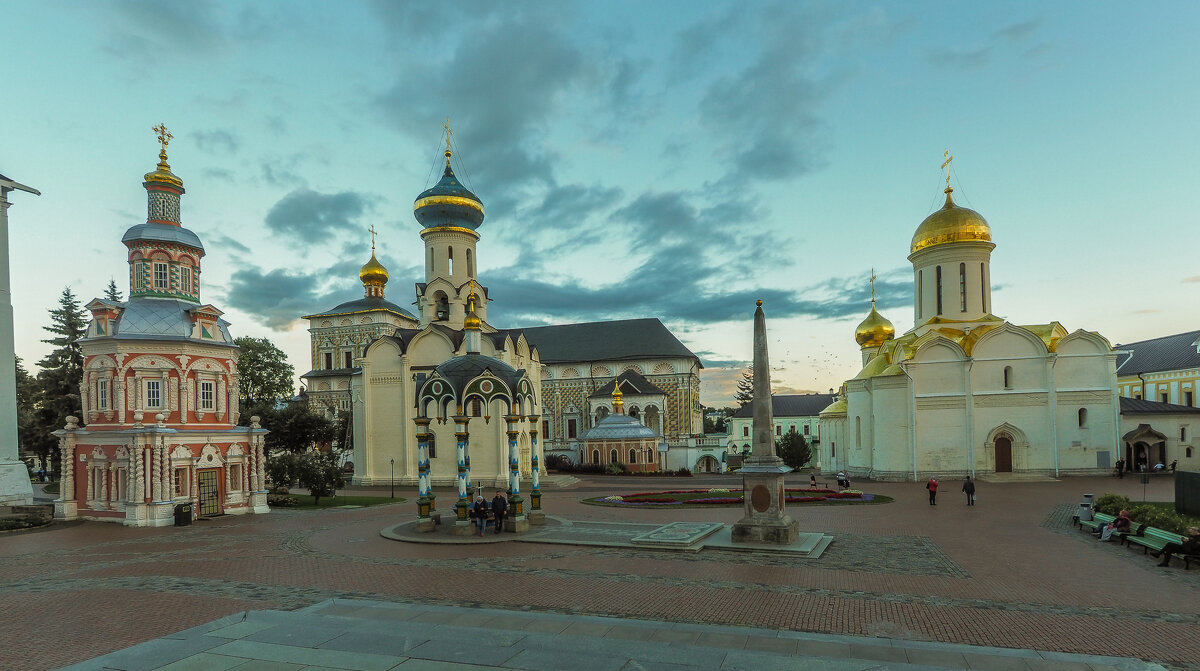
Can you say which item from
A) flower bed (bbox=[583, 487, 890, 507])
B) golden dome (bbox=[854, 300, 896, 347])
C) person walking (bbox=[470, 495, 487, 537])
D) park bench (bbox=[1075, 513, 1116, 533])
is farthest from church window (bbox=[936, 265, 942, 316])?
person walking (bbox=[470, 495, 487, 537])

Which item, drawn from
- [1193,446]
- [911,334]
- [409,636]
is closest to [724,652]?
[409,636]

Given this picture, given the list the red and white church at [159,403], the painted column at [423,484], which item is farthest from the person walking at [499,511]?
the red and white church at [159,403]

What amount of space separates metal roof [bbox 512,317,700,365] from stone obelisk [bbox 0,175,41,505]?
3743 cm

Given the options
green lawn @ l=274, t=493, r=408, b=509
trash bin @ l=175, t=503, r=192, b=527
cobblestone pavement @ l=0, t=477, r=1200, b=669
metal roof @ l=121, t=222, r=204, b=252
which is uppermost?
metal roof @ l=121, t=222, r=204, b=252

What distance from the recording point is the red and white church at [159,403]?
2202cm

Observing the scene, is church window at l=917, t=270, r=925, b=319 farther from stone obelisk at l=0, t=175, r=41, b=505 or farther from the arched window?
stone obelisk at l=0, t=175, r=41, b=505

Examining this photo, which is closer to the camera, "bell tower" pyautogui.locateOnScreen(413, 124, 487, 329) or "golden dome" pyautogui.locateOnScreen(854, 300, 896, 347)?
"bell tower" pyautogui.locateOnScreen(413, 124, 487, 329)

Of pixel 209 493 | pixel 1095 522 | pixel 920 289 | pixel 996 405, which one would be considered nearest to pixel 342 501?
pixel 209 493

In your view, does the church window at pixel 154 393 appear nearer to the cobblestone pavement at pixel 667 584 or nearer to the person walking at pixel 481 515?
the cobblestone pavement at pixel 667 584

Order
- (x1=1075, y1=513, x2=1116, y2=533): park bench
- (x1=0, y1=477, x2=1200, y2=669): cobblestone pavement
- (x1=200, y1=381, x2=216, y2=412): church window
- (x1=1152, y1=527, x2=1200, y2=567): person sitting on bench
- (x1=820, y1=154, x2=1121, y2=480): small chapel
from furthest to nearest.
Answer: (x1=820, y1=154, x2=1121, y2=480): small chapel
(x1=200, y1=381, x2=216, y2=412): church window
(x1=1075, y1=513, x2=1116, y2=533): park bench
(x1=1152, y1=527, x2=1200, y2=567): person sitting on bench
(x1=0, y1=477, x2=1200, y2=669): cobblestone pavement

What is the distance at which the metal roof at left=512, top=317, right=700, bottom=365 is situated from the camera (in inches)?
2216

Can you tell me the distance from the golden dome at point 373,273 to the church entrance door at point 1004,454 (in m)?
51.4

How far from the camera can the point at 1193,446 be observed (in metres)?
35.4

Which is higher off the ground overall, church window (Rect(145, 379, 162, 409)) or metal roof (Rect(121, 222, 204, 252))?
metal roof (Rect(121, 222, 204, 252))
